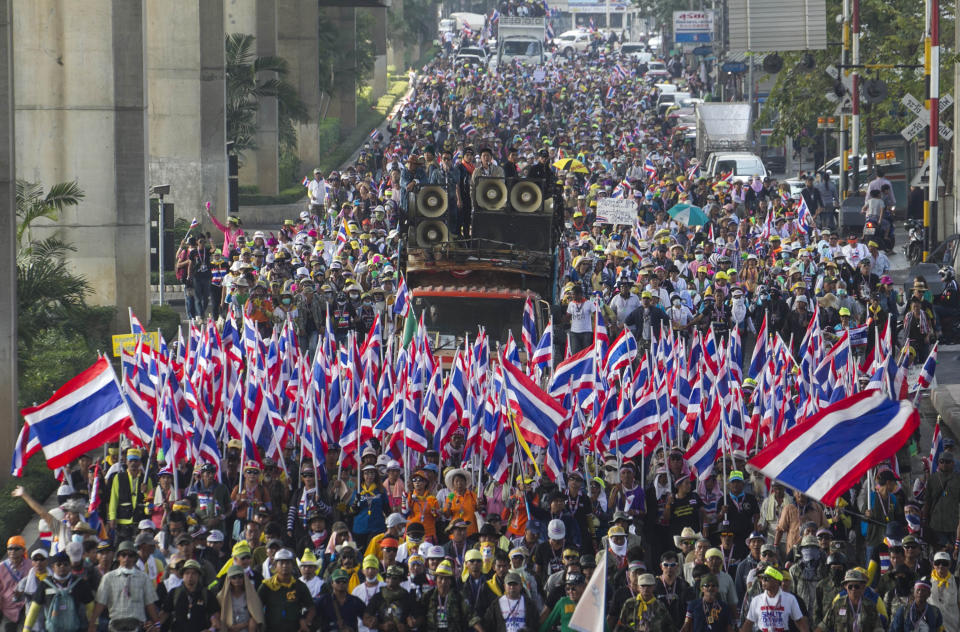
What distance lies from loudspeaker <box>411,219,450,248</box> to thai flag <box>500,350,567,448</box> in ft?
20.6

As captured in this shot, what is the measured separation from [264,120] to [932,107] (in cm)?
2391

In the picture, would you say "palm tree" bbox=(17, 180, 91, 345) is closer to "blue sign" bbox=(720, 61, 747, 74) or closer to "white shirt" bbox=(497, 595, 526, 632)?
"white shirt" bbox=(497, 595, 526, 632)

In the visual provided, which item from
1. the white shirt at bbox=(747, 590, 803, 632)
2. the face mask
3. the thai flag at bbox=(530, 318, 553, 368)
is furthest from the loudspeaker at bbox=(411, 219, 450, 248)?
Answer: the white shirt at bbox=(747, 590, 803, 632)

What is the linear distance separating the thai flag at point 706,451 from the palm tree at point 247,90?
1209 inches

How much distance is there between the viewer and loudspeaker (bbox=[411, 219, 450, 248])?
75.8 ft

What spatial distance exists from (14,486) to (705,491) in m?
7.51

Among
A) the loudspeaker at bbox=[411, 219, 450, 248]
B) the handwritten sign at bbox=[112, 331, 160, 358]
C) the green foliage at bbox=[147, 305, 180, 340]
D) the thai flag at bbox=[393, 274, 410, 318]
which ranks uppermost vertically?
the loudspeaker at bbox=[411, 219, 450, 248]

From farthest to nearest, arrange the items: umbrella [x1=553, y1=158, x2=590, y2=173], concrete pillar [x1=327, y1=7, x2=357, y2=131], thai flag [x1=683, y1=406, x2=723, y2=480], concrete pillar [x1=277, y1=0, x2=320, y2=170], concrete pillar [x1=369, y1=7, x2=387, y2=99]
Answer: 1. concrete pillar [x1=369, y1=7, x2=387, y2=99]
2. concrete pillar [x1=327, y1=7, x2=357, y2=131]
3. concrete pillar [x1=277, y1=0, x2=320, y2=170]
4. umbrella [x1=553, y1=158, x2=590, y2=173]
5. thai flag [x1=683, y1=406, x2=723, y2=480]

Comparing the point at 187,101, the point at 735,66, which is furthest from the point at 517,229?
the point at 735,66

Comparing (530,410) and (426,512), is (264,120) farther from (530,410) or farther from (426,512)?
(426,512)

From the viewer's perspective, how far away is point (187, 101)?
41.7 m

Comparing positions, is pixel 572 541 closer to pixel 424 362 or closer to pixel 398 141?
pixel 424 362

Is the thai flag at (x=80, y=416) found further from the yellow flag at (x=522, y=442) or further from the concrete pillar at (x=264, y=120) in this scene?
the concrete pillar at (x=264, y=120)

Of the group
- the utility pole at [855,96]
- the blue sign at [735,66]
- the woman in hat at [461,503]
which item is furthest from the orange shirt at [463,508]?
the blue sign at [735,66]
